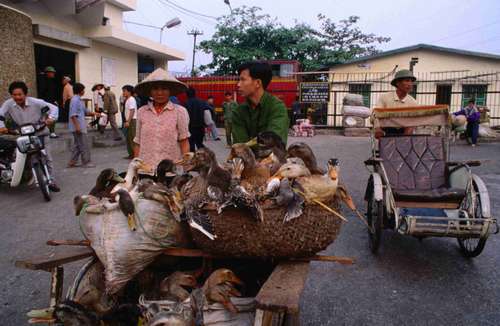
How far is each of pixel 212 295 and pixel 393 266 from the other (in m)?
2.53

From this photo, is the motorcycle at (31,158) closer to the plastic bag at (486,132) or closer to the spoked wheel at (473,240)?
the spoked wheel at (473,240)

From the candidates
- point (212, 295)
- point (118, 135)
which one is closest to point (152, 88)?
point (212, 295)

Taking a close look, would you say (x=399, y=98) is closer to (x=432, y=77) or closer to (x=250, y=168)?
(x=250, y=168)

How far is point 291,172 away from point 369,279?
199cm

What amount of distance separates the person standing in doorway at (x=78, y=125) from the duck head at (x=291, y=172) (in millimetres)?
7088

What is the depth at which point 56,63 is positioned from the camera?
1302cm

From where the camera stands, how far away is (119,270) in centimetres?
202

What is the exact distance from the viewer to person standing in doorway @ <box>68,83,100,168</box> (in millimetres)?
8113

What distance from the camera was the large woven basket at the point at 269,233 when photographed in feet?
6.15

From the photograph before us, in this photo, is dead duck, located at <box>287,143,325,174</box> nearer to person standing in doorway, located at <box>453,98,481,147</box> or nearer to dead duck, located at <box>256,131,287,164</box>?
dead duck, located at <box>256,131,287,164</box>

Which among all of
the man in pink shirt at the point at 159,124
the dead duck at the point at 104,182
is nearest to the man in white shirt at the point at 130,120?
the man in pink shirt at the point at 159,124

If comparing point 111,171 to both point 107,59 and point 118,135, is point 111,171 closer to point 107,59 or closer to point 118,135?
point 118,135

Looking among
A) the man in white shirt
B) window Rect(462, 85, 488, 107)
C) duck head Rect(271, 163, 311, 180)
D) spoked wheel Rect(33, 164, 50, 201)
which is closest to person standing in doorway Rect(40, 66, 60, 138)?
the man in white shirt

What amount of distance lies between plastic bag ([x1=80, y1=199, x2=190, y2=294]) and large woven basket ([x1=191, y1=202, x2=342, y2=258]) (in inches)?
9.2
